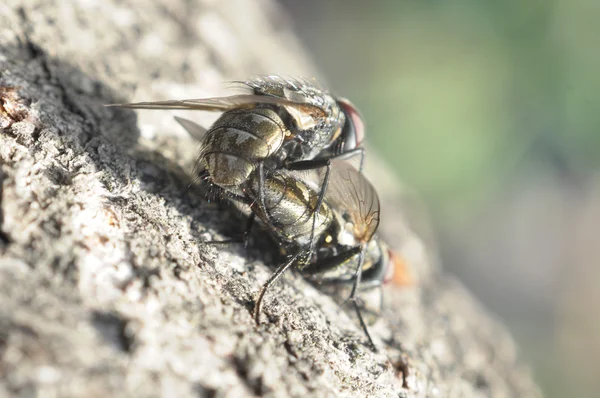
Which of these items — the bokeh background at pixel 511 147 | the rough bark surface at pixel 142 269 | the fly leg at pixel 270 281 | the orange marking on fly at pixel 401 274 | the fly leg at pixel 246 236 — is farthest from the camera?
the bokeh background at pixel 511 147

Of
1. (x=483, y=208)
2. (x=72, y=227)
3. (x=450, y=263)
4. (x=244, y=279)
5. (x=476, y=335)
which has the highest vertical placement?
(x=72, y=227)

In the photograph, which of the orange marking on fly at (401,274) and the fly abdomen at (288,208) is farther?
the orange marking on fly at (401,274)

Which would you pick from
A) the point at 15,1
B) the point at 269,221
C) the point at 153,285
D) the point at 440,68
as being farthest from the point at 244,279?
the point at 440,68

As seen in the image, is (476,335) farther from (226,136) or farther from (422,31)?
(422,31)

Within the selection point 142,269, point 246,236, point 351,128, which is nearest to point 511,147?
point 351,128

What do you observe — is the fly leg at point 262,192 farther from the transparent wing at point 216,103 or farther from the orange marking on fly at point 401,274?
the orange marking on fly at point 401,274

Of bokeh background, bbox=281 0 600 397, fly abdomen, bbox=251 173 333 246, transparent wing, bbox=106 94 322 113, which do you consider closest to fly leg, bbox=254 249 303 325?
fly abdomen, bbox=251 173 333 246

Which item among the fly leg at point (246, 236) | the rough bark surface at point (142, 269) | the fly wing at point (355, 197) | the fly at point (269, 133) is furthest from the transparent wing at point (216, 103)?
the fly leg at point (246, 236)
